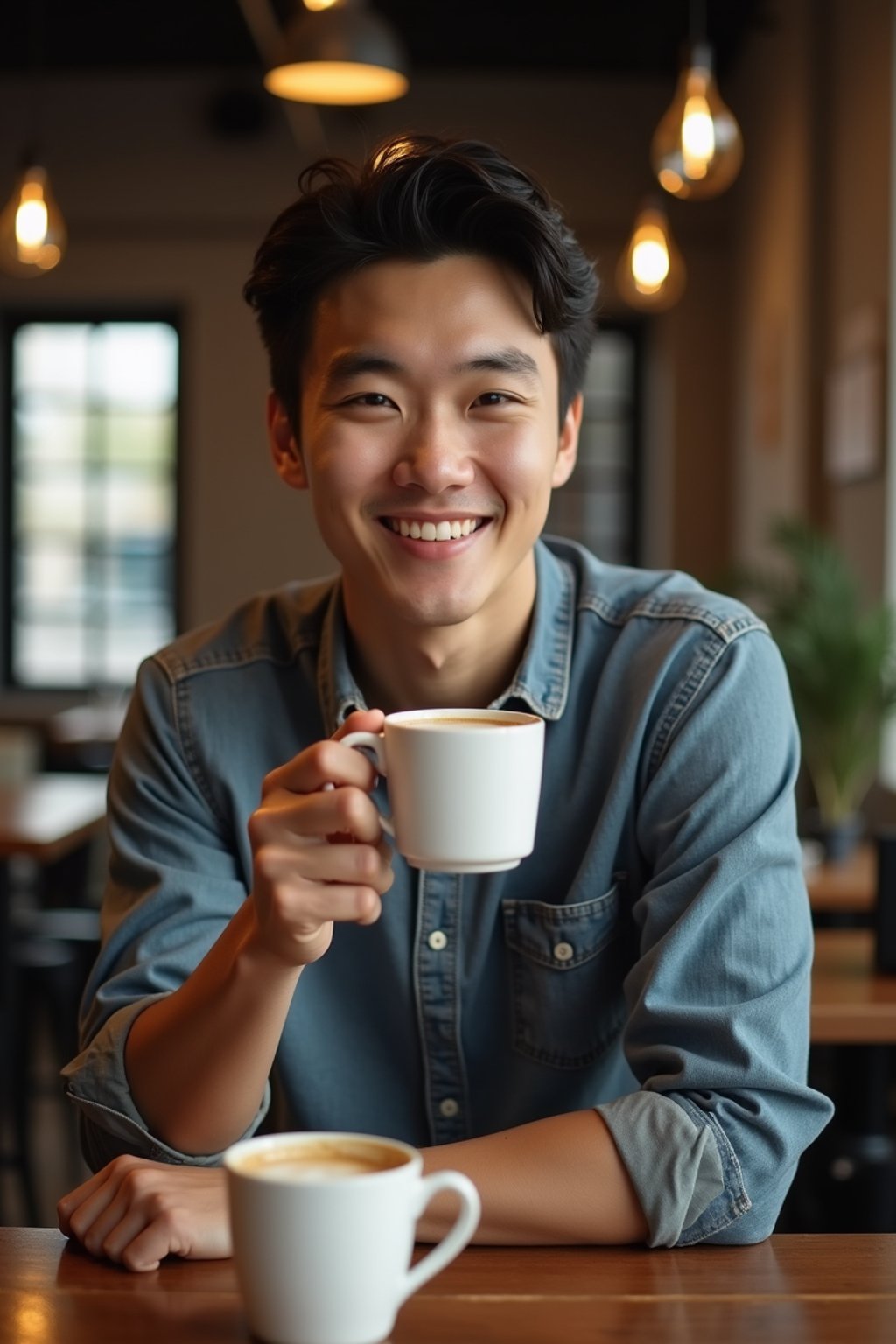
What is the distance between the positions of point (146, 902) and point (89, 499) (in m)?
7.19

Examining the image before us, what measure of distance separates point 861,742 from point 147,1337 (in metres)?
3.30

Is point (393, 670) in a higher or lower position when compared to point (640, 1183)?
higher

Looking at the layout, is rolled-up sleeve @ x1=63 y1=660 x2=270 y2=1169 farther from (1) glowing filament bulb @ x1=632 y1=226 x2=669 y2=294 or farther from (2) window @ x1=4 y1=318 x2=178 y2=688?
(2) window @ x1=4 y1=318 x2=178 y2=688

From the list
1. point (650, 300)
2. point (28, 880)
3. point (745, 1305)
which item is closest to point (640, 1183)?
point (745, 1305)

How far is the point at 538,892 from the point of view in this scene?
5.08ft

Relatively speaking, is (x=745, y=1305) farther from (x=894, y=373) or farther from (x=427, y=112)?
(x=427, y=112)

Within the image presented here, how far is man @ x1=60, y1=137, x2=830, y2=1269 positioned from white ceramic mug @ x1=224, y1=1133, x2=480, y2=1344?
23cm

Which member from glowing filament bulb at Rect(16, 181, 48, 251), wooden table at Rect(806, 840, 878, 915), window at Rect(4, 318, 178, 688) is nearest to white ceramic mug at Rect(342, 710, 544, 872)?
wooden table at Rect(806, 840, 878, 915)

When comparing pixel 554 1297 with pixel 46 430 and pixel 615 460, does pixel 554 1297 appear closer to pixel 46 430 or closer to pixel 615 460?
pixel 615 460

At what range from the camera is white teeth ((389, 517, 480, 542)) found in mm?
1426

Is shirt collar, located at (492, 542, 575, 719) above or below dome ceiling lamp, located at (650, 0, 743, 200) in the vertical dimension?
below

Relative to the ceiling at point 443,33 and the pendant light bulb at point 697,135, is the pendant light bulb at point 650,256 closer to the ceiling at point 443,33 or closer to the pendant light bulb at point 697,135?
the pendant light bulb at point 697,135

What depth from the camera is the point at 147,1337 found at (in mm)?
969

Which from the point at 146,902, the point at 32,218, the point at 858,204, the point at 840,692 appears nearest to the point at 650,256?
the point at 858,204
